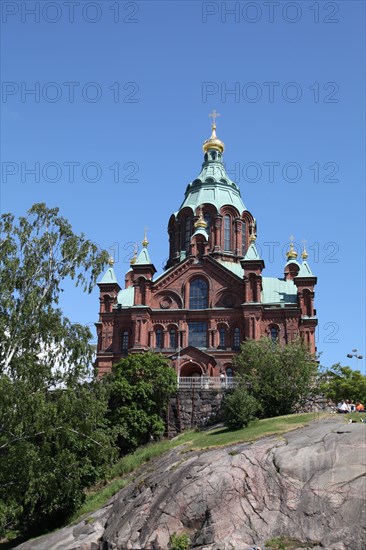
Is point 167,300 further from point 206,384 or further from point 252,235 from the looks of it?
point 206,384

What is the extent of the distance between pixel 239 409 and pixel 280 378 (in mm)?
4730

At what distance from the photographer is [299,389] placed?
151 ft

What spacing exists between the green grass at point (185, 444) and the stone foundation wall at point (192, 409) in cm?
253

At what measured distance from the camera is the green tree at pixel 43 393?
34531mm

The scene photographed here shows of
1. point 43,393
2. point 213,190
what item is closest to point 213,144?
point 213,190

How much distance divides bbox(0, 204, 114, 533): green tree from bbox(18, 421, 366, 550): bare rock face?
3075 millimetres

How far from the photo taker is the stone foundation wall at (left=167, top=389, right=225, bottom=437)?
49688mm

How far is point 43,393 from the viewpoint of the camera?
35406 millimetres

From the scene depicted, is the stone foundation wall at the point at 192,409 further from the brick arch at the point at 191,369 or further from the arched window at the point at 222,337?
the arched window at the point at 222,337

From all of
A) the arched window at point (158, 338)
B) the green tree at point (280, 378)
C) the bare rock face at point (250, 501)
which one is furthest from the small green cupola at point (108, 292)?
the bare rock face at point (250, 501)

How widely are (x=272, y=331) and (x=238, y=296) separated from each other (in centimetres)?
448

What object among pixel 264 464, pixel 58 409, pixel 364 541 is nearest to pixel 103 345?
pixel 58 409

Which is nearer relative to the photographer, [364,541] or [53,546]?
[364,541]

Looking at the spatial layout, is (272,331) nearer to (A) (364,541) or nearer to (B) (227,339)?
(B) (227,339)
